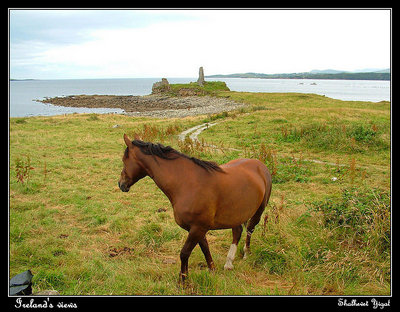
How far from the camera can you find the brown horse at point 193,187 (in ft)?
13.7

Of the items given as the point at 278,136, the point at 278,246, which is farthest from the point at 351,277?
the point at 278,136

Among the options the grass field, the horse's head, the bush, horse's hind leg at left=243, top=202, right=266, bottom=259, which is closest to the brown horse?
the horse's head

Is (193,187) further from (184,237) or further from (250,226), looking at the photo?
(184,237)

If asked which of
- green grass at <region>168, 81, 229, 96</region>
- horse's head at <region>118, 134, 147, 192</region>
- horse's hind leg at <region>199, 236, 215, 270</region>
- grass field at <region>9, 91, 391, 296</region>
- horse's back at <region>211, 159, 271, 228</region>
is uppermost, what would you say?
green grass at <region>168, 81, 229, 96</region>

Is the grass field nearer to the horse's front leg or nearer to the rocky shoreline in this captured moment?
the horse's front leg

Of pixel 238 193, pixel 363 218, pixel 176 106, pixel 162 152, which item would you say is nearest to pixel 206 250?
pixel 238 193

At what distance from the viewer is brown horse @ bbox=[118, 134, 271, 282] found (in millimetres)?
4180

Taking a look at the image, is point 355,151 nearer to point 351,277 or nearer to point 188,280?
point 351,277

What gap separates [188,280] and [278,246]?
1824 millimetres

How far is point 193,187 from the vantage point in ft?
13.9

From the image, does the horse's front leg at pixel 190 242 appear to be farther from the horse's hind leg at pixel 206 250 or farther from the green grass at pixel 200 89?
the green grass at pixel 200 89

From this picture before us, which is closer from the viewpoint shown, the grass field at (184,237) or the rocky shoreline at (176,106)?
the grass field at (184,237)

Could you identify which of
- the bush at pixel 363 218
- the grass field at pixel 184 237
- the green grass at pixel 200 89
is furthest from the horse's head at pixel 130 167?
the green grass at pixel 200 89

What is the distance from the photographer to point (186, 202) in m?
4.15
